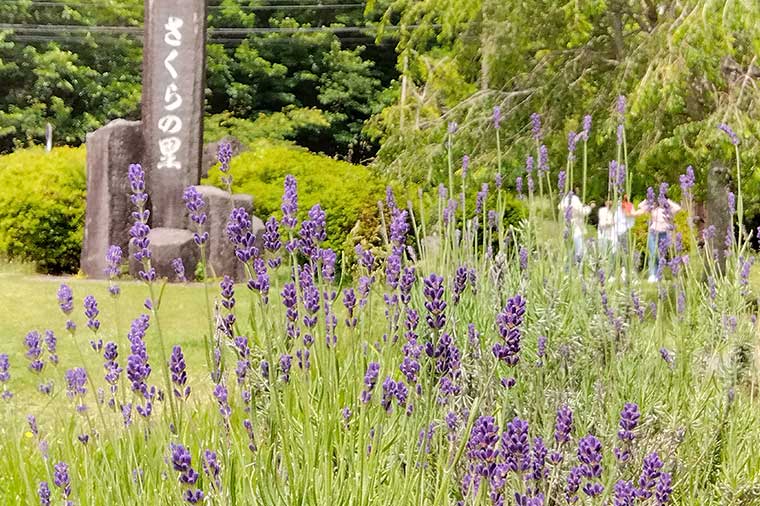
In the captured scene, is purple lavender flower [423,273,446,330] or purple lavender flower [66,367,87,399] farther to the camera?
purple lavender flower [66,367,87,399]

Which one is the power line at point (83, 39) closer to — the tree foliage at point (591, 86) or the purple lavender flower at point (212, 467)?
the tree foliage at point (591, 86)

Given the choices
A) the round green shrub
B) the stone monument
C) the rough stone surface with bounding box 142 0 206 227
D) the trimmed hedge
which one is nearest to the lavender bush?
the stone monument

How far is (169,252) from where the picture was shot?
9398 millimetres

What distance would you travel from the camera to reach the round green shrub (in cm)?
1061

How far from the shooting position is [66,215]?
1081 centimetres

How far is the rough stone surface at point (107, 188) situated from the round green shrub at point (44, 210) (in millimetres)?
851

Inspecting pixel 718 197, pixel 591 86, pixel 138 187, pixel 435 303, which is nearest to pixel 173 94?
pixel 591 86

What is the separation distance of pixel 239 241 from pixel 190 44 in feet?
27.4

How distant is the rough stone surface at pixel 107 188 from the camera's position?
9.85m

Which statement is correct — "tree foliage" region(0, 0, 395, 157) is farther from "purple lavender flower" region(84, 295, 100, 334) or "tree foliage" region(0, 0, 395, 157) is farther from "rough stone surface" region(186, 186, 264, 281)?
"purple lavender flower" region(84, 295, 100, 334)

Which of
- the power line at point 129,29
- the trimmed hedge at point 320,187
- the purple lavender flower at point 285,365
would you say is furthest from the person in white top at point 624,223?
the power line at point 129,29

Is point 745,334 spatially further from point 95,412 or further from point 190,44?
point 190,44

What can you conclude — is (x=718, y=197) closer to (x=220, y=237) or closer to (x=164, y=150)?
(x=220, y=237)

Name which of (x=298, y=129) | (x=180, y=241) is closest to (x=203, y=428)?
(x=180, y=241)
